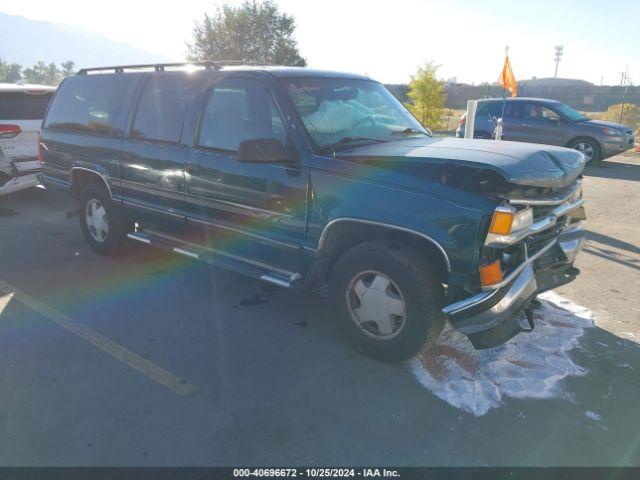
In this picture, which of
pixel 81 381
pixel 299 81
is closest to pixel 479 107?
pixel 299 81

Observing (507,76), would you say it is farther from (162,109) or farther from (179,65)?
(162,109)

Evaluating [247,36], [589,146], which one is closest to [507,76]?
[589,146]

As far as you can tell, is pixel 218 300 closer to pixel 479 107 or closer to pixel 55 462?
pixel 55 462

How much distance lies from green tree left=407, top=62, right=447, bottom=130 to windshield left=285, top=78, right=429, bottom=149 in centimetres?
1795

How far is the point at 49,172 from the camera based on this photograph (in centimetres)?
605

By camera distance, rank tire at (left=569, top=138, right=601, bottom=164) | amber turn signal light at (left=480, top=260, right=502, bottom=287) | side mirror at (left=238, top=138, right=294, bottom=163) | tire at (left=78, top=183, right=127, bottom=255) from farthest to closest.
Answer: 1. tire at (left=569, top=138, right=601, bottom=164)
2. tire at (left=78, top=183, right=127, bottom=255)
3. side mirror at (left=238, top=138, right=294, bottom=163)
4. amber turn signal light at (left=480, top=260, right=502, bottom=287)

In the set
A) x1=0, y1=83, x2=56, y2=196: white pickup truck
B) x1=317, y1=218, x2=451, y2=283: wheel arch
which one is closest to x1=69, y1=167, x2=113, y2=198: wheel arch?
x1=0, y1=83, x2=56, y2=196: white pickup truck

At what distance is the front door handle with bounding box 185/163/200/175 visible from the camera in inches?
166

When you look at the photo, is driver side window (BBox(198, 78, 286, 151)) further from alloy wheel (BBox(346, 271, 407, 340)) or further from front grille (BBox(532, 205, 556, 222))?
front grille (BBox(532, 205, 556, 222))

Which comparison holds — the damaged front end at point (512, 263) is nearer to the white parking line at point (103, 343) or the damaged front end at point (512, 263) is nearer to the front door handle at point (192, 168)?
the white parking line at point (103, 343)

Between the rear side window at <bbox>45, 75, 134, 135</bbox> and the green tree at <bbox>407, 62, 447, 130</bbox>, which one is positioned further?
the green tree at <bbox>407, 62, 447, 130</bbox>

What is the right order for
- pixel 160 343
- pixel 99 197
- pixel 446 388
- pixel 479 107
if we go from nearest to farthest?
pixel 446 388
pixel 160 343
pixel 99 197
pixel 479 107

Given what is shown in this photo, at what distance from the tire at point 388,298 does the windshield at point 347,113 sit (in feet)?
2.99

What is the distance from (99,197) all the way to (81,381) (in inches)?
106
